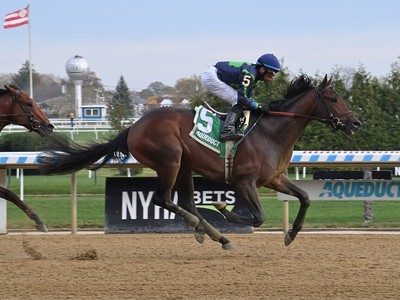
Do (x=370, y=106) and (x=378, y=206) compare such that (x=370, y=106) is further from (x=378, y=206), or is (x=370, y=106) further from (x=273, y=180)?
(x=273, y=180)

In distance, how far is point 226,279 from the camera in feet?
21.9

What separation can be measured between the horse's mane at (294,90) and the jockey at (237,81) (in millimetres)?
203

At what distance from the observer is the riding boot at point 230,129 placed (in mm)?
8148

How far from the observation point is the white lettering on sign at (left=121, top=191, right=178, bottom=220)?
1080 cm

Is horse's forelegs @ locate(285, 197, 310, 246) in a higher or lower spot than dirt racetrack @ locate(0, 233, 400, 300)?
higher

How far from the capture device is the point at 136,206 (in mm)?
10852

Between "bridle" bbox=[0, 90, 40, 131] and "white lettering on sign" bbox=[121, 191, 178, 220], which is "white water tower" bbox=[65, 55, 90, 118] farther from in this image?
"bridle" bbox=[0, 90, 40, 131]

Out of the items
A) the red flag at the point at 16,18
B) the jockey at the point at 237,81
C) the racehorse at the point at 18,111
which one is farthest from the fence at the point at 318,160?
the red flag at the point at 16,18

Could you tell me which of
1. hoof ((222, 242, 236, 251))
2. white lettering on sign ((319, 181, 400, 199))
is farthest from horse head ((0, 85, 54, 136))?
white lettering on sign ((319, 181, 400, 199))

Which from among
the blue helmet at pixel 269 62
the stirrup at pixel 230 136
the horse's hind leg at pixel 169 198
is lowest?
the horse's hind leg at pixel 169 198

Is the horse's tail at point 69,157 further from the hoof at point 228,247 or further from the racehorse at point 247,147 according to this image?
the hoof at point 228,247

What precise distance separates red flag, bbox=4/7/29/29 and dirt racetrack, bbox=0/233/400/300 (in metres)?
29.8

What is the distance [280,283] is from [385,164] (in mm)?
4586

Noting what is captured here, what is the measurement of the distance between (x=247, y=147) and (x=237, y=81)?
0.73 m
